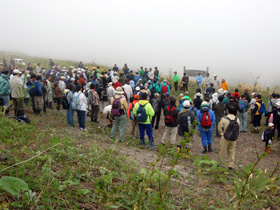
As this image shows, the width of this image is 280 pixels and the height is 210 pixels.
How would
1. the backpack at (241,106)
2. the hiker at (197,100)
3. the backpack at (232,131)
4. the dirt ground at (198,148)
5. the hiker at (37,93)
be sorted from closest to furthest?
the backpack at (232,131)
the dirt ground at (198,148)
the hiker at (37,93)
the hiker at (197,100)
the backpack at (241,106)

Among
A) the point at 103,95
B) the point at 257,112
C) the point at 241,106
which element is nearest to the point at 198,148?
the point at 241,106

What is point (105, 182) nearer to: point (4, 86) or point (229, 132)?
point (229, 132)

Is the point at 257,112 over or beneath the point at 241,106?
beneath

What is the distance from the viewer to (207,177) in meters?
5.19

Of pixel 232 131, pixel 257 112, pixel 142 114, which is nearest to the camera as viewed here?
pixel 232 131

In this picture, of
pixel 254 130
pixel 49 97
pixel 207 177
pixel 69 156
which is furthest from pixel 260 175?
pixel 49 97

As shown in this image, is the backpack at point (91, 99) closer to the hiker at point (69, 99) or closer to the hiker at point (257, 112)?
the hiker at point (69, 99)

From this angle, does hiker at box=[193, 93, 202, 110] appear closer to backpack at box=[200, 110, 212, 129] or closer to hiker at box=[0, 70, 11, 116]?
backpack at box=[200, 110, 212, 129]

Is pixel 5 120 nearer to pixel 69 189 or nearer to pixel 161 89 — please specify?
pixel 69 189

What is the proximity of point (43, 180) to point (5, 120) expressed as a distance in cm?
349

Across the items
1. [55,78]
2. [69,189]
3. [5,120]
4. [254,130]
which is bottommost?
[254,130]

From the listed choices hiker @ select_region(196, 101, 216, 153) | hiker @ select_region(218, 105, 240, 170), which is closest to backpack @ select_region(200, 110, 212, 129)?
hiker @ select_region(196, 101, 216, 153)

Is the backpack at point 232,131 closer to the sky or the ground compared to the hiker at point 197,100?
closer to the ground

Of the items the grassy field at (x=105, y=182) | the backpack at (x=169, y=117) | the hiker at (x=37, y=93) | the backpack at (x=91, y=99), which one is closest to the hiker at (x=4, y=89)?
the hiker at (x=37, y=93)
